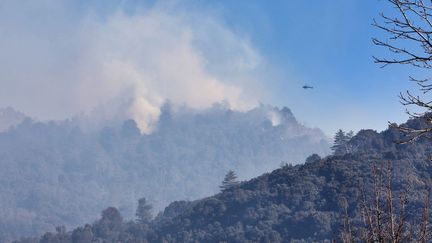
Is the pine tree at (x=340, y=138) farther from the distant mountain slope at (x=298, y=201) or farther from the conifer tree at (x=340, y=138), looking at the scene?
the distant mountain slope at (x=298, y=201)

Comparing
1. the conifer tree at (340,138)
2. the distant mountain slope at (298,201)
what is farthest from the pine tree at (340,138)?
the distant mountain slope at (298,201)

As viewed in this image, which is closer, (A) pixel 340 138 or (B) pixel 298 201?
(B) pixel 298 201

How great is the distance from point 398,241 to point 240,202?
257ft

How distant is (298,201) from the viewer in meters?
79.2

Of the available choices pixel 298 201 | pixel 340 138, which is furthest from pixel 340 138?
pixel 298 201

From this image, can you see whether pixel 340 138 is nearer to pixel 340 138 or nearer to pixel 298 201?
pixel 340 138

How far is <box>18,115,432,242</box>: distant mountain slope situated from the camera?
70500mm

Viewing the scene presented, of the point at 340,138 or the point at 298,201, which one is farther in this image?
the point at 340,138

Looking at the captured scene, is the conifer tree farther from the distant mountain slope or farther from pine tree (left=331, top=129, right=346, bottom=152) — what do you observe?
the distant mountain slope

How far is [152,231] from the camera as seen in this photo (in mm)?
97188

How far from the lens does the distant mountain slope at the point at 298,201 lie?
7050 cm

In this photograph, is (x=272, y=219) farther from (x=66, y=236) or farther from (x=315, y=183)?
(x=66, y=236)

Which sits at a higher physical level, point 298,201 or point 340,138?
point 340,138

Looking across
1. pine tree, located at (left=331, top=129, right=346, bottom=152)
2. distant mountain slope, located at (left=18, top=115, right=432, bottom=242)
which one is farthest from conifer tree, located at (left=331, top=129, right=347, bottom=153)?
distant mountain slope, located at (left=18, top=115, right=432, bottom=242)
